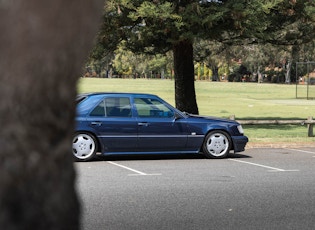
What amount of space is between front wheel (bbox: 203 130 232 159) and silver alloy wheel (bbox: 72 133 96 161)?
2563 millimetres

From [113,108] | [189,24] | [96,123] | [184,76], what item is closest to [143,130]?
[113,108]

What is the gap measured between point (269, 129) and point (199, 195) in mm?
13252

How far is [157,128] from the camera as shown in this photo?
12.1m

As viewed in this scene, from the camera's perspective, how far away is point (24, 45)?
1.72 metres

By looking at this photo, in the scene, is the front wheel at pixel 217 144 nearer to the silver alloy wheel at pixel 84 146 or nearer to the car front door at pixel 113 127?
the car front door at pixel 113 127

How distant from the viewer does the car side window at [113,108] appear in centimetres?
1210

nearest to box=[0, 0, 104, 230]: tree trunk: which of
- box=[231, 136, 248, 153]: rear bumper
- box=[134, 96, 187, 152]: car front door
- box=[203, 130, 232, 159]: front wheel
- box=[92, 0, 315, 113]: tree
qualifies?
box=[134, 96, 187, 152]: car front door

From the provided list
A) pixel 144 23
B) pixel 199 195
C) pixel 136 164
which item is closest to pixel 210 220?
pixel 199 195

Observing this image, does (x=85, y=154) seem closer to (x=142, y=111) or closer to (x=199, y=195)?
(x=142, y=111)

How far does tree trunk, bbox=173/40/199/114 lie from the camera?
65.1 ft

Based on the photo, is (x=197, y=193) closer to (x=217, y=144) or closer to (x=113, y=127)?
(x=113, y=127)

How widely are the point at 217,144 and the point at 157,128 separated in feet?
4.84

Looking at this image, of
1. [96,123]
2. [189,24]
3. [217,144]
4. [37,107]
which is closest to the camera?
[37,107]

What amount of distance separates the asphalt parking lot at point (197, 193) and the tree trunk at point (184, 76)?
7402 millimetres
